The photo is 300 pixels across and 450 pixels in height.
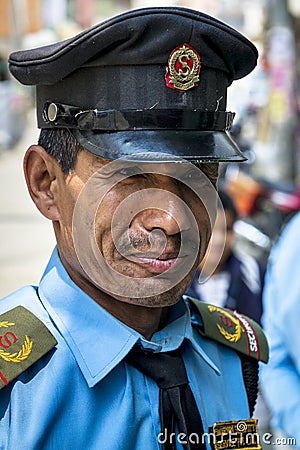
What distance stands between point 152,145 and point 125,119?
0.08 m

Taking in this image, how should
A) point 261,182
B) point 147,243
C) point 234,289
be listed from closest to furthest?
point 147,243 < point 234,289 < point 261,182

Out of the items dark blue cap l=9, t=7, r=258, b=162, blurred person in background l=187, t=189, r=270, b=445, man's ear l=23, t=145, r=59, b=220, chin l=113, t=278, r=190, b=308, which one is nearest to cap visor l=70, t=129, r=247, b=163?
dark blue cap l=9, t=7, r=258, b=162

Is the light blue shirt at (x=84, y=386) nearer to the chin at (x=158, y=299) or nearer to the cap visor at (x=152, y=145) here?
the chin at (x=158, y=299)

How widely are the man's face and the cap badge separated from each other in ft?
0.54

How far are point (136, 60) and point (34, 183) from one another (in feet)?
1.04

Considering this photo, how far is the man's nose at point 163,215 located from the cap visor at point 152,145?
0.23 feet

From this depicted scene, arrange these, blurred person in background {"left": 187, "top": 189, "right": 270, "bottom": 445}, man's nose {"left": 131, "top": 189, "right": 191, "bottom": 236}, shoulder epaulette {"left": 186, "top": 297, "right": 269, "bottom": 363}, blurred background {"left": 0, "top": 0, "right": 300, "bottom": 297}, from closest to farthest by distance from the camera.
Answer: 1. man's nose {"left": 131, "top": 189, "right": 191, "bottom": 236}
2. shoulder epaulette {"left": 186, "top": 297, "right": 269, "bottom": 363}
3. blurred person in background {"left": 187, "top": 189, "right": 270, "bottom": 445}
4. blurred background {"left": 0, "top": 0, "right": 300, "bottom": 297}

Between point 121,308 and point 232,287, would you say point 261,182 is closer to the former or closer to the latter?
point 232,287

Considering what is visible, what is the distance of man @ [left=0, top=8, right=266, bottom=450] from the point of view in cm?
148

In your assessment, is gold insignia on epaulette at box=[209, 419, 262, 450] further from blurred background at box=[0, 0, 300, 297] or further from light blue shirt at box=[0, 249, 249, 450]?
blurred background at box=[0, 0, 300, 297]

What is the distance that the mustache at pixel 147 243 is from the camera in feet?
4.79

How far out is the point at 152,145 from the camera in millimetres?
1476

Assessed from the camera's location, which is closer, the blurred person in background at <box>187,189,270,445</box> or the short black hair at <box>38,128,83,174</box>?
the short black hair at <box>38,128,83,174</box>

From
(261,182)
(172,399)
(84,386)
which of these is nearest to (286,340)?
(172,399)
